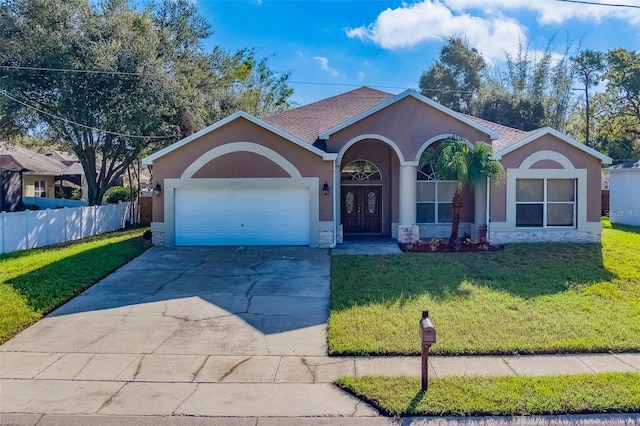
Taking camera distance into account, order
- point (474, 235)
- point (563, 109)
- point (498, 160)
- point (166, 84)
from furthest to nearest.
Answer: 1. point (563, 109)
2. point (166, 84)
3. point (474, 235)
4. point (498, 160)

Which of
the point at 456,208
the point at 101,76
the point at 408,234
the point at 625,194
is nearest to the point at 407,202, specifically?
the point at 408,234

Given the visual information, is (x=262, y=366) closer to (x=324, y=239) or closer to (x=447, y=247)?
(x=324, y=239)

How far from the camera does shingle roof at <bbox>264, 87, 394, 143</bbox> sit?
1838 centimetres

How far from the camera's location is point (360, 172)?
18.2m

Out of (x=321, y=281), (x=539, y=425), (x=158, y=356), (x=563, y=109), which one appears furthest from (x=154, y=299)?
(x=563, y=109)

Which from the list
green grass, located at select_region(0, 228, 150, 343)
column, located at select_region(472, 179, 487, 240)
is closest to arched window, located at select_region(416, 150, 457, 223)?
column, located at select_region(472, 179, 487, 240)

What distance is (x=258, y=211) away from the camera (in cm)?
1559

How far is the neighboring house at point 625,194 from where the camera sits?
2175cm

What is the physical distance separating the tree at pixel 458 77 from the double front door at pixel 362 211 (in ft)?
73.2

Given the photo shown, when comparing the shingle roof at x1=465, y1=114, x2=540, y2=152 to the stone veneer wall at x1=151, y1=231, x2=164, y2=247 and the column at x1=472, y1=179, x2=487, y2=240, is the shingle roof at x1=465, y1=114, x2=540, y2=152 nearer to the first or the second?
the column at x1=472, y1=179, x2=487, y2=240

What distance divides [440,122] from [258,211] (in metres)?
7.05

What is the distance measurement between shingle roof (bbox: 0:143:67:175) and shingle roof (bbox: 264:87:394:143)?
13326 mm

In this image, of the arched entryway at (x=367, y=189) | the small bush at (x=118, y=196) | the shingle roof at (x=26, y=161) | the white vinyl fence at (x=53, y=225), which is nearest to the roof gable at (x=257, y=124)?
the arched entryway at (x=367, y=189)

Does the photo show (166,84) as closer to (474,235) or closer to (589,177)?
(474,235)
